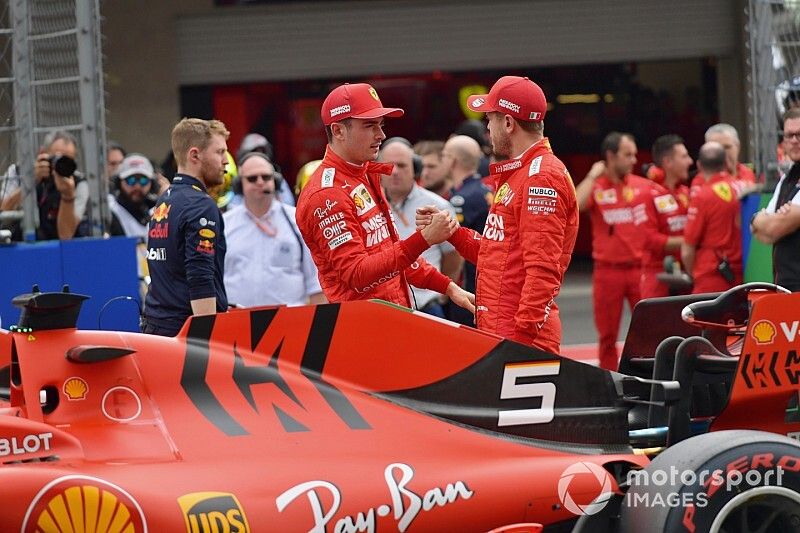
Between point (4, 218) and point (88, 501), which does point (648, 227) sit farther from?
point (88, 501)

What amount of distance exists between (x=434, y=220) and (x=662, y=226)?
227 inches

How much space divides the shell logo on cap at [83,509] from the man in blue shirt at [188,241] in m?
1.85

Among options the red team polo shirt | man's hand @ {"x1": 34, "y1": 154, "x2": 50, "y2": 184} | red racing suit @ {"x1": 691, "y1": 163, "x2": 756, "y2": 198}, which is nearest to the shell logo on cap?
man's hand @ {"x1": 34, "y1": 154, "x2": 50, "y2": 184}

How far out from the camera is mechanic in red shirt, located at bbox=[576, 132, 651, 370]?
10.6 meters

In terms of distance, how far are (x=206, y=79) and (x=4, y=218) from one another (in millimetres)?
11064

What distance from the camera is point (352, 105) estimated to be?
5805mm

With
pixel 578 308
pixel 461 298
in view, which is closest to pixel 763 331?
pixel 461 298

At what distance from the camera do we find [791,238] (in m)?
7.25

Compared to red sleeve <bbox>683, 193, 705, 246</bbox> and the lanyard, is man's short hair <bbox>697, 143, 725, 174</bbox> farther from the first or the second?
the lanyard

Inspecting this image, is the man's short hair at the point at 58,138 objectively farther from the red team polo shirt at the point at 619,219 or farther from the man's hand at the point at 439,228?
the man's hand at the point at 439,228

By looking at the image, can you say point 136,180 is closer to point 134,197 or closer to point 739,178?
point 134,197

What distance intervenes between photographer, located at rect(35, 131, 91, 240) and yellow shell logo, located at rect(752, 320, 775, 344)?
4.81 metres

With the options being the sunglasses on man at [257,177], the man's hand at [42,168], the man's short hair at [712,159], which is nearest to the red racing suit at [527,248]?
the sunglasses on man at [257,177]

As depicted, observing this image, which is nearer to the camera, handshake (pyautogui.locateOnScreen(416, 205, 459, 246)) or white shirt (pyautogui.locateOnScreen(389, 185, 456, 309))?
handshake (pyautogui.locateOnScreen(416, 205, 459, 246))
